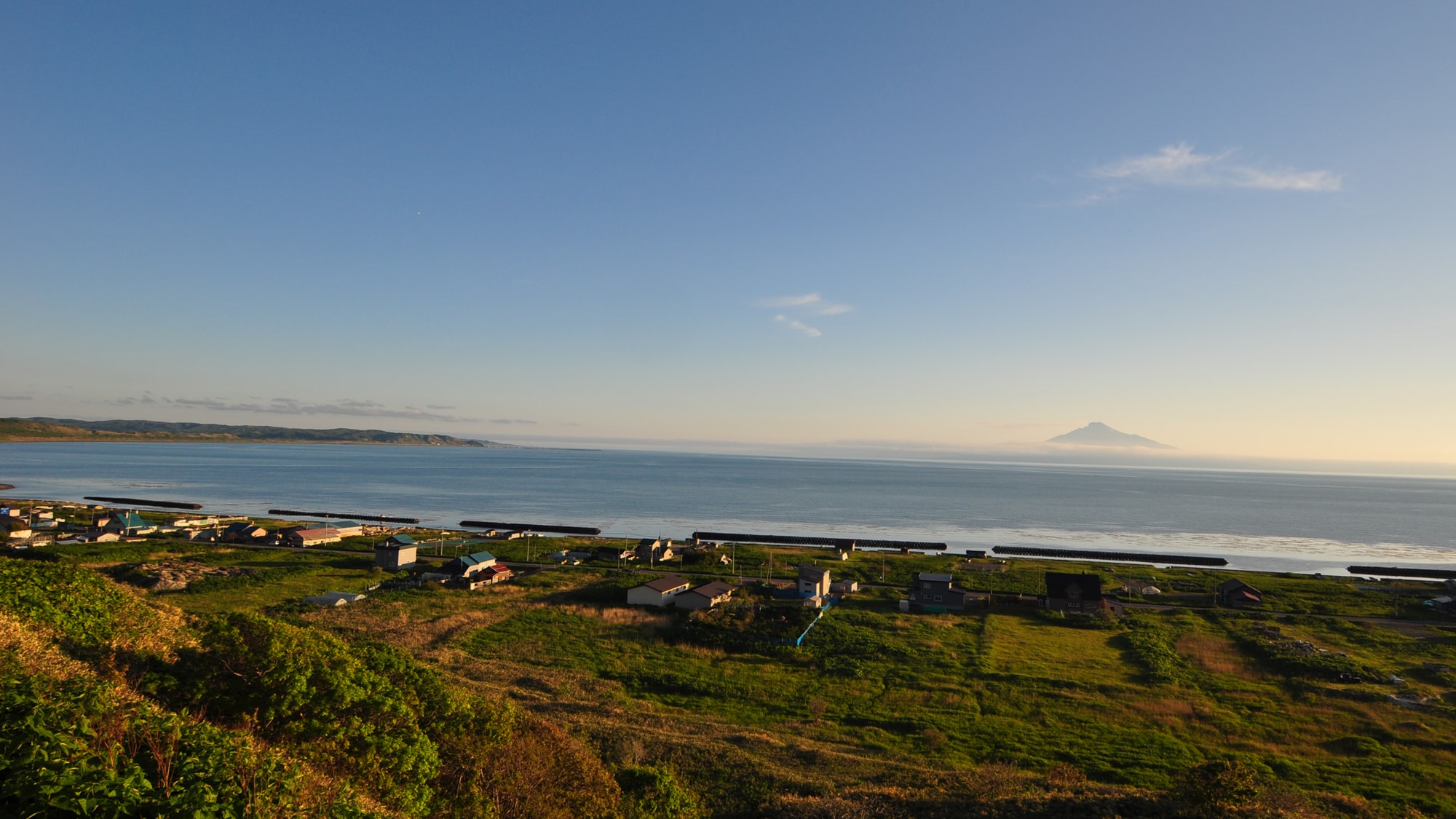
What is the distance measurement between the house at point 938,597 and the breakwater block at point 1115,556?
4664 centimetres

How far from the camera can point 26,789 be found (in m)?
7.98

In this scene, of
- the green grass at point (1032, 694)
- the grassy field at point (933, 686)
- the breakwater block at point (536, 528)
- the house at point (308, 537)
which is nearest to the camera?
the grassy field at point (933, 686)

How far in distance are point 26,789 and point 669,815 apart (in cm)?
1446

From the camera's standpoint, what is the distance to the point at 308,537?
7588 cm

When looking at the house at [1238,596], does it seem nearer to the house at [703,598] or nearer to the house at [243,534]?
the house at [703,598]

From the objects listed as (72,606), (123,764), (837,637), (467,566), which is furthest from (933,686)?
(467,566)

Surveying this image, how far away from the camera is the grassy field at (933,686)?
2516 cm

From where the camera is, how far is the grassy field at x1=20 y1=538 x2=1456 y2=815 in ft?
82.5

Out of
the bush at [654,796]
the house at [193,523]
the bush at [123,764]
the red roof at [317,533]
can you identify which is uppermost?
the bush at [123,764]

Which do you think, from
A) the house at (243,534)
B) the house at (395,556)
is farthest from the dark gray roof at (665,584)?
the house at (243,534)

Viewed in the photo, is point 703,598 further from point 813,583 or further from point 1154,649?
point 1154,649

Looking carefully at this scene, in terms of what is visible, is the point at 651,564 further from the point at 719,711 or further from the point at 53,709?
the point at 53,709

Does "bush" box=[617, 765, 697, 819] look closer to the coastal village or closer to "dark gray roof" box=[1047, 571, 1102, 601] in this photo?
the coastal village

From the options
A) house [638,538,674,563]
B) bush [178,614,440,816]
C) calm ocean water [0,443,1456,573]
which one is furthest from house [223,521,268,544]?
bush [178,614,440,816]
